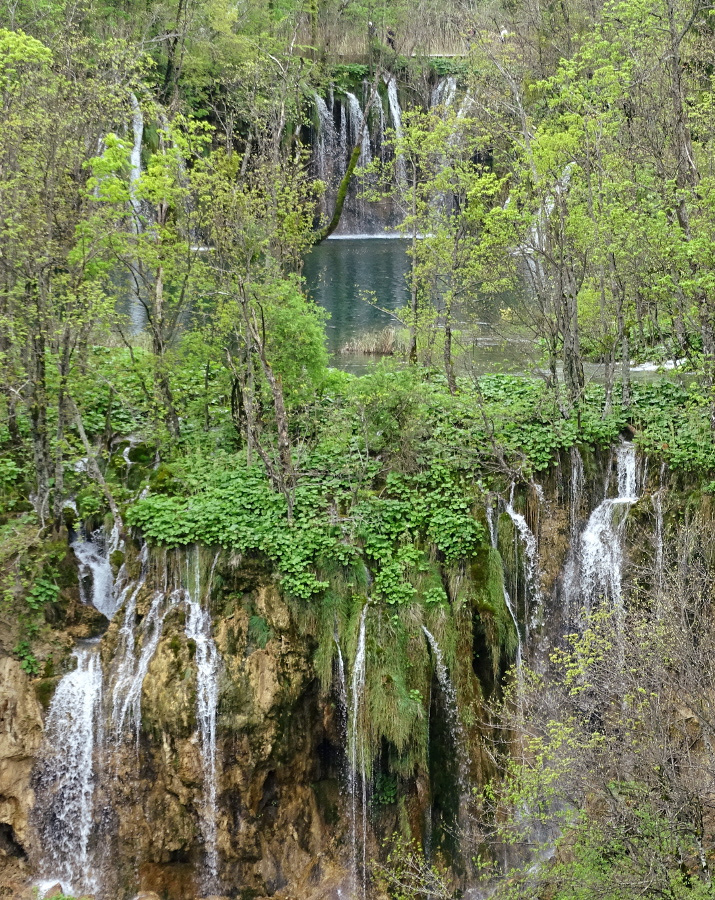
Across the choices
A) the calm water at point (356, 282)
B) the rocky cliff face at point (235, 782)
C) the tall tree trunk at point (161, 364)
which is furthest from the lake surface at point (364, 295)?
the rocky cliff face at point (235, 782)

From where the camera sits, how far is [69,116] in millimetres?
11641

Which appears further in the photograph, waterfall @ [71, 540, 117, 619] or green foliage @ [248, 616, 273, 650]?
waterfall @ [71, 540, 117, 619]

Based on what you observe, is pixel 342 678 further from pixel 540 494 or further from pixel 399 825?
pixel 540 494

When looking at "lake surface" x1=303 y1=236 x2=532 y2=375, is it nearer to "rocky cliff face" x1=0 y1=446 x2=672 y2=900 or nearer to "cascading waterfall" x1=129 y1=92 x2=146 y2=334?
"cascading waterfall" x1=129 y1=92 x2=146 y2=334

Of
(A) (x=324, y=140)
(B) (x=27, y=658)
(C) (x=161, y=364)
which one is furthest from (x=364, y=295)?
A: (B) (x=27, y=658)

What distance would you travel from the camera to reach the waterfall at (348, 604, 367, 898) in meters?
11.2

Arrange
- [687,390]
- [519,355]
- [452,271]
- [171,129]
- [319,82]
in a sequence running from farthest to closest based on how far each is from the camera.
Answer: [319,82] → [519,355] → [452,271] → [687,390] → [171,129]

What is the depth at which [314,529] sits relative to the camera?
12008mm

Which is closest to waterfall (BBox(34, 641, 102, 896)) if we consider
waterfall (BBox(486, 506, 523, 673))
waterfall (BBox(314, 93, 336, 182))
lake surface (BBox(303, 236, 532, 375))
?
waterfall (BBox(486, 506, 523, 673))

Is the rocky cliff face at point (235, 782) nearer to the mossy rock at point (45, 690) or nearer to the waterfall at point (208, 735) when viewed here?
the waterfall at point (208, 735)

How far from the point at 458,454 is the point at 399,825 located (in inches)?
220

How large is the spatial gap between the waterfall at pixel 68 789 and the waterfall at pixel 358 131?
27.4m

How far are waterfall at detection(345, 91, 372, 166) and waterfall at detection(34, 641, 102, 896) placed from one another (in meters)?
27.4

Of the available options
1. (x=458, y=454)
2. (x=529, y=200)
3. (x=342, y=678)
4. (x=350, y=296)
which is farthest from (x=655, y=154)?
(x=350, y=296)
